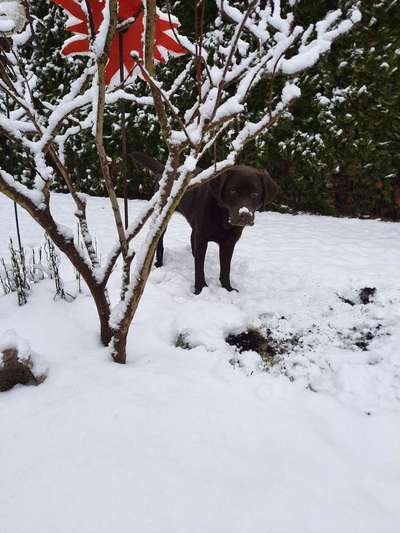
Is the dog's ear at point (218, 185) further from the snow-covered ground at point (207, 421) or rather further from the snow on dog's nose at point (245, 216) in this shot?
the snow-covered ground at point (207, 421)

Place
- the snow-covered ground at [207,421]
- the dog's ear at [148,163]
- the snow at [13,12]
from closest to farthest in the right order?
the snow-covered ground at [207,421] < the snow at [13,12] < the dog's ear at [148,163]

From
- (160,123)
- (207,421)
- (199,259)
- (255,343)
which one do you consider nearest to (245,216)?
(199,259)

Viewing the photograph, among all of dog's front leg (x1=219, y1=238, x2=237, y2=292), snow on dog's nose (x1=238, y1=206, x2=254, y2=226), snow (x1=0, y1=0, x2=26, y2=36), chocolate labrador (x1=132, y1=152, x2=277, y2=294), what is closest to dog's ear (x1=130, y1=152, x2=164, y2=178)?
chocolate labrador (x1=132, y1=152, x2=277, y2=294)

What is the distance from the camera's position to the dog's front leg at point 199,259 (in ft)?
9.32

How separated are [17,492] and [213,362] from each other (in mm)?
1071

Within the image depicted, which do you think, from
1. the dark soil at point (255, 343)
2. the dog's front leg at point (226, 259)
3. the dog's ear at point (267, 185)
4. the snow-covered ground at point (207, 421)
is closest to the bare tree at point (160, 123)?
the snow-covered ground at point (207, 421)

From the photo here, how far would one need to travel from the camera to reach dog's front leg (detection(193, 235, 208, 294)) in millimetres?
2842

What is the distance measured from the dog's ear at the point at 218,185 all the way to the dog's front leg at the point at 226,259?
Result: 0.37 m

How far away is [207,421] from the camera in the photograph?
155cm

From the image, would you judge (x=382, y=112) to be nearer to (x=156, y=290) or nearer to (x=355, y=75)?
(x=355, y=75)

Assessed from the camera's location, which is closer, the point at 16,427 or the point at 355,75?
the point at 16,427

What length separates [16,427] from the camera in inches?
57.6

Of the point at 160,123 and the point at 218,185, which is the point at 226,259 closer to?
the point at 218,185

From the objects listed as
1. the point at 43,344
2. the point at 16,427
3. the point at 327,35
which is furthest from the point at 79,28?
the point at 16,427
